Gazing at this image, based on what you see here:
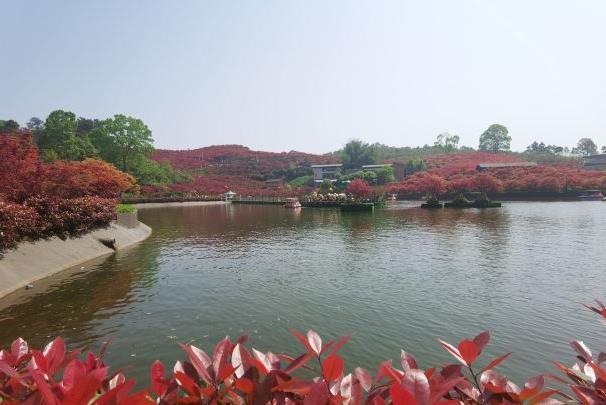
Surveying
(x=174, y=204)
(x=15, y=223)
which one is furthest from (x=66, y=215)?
(x=174, y=204)

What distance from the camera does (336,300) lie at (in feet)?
36.1

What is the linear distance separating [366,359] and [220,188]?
247 ft

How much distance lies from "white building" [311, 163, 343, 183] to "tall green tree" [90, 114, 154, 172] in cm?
4795

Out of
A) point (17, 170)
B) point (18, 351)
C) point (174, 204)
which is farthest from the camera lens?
point (174, 204)

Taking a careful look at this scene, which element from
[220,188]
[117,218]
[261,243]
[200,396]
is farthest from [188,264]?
[220,188]

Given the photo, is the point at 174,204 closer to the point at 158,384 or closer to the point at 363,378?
the point at 158,384

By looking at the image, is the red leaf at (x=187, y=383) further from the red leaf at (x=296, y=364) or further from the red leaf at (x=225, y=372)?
the red leaf at (x=296, y=364)

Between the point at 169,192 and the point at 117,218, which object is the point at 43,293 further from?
the point at 169,192

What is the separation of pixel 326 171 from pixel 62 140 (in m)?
64.9

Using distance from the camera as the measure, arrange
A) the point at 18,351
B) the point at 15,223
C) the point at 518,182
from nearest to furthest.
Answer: the point at 18,351, the point at 15,223, the point at 518,182

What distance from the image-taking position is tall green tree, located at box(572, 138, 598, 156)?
126 metres

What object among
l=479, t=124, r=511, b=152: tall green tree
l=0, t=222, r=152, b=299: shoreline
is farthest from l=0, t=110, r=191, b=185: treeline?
l=479, t=124, r=511, b=152: tall green tree

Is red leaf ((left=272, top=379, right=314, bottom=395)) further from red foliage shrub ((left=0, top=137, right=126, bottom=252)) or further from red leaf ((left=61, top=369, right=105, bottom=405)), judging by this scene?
red foliage shrub ((left=0, top=137, right=126, bottom=252))

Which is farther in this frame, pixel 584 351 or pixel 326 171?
pixel 326 171
